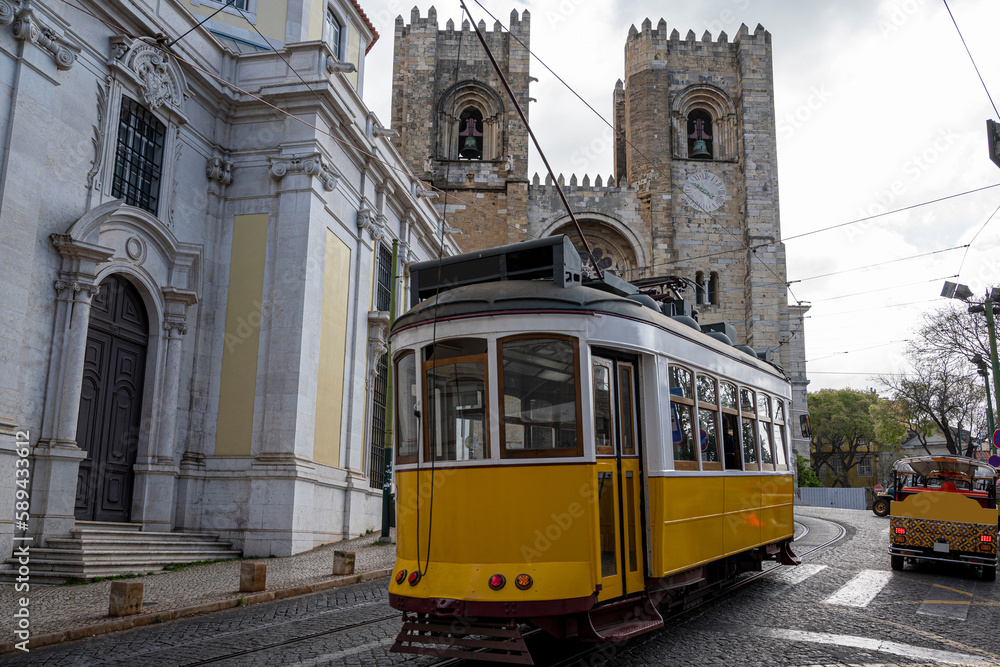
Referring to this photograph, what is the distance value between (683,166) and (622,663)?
1432 inches

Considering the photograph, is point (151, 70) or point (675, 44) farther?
point (675, 44)

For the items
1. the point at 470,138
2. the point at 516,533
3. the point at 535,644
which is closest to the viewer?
the point at 516,533

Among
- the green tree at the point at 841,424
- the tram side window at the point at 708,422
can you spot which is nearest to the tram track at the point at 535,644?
the tram side window at the point at 708,422

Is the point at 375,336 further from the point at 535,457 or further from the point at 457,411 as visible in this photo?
the point at 535,457

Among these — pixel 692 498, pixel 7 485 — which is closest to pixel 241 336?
pixel 7 485

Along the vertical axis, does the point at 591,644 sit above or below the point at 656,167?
below

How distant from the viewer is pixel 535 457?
5.46 metres

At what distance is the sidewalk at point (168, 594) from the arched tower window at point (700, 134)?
31403mm

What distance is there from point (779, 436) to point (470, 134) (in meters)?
32.2

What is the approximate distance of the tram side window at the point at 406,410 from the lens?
19.4 feet

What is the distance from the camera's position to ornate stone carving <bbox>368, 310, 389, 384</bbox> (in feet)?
62.1

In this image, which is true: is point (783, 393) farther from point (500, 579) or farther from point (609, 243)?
point (609, 243)

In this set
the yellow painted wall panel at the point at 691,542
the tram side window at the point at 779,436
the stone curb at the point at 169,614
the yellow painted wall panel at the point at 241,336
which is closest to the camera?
the yellow painted wall panel at the point at 691,542

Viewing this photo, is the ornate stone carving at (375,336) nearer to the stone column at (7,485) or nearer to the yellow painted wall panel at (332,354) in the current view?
the yellow painted wall panel at (332,354)
